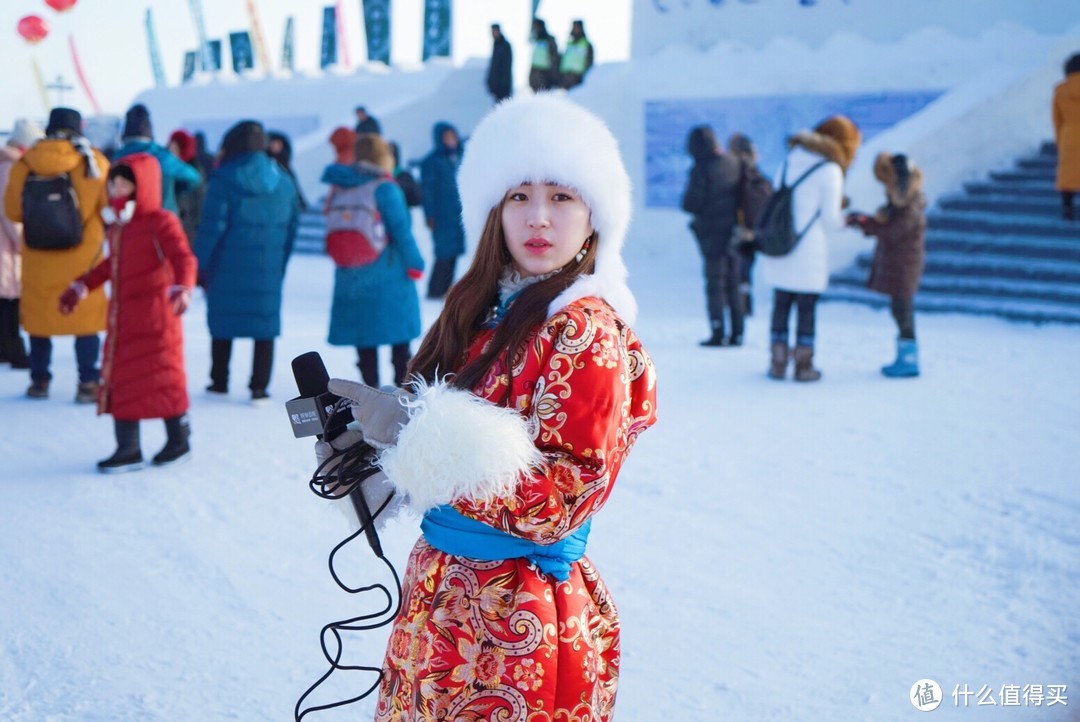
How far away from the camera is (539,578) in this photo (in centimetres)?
147

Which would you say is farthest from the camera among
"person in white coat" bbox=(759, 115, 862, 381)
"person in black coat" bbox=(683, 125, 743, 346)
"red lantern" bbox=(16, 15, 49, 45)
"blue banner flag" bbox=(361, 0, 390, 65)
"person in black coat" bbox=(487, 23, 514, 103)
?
"blue banner flag" bbox=(361, 0, 390, 65)

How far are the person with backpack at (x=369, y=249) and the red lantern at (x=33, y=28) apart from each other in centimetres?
1527

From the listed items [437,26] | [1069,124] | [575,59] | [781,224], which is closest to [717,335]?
[781,224]

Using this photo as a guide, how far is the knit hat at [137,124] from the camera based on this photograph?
607cm

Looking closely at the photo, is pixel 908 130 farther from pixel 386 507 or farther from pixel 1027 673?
pixel 386 507

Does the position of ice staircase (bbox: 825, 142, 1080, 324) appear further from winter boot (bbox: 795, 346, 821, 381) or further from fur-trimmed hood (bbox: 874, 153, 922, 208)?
winter boot (bbox: 795, 346, 821, 381)

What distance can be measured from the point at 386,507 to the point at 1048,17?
552 inches

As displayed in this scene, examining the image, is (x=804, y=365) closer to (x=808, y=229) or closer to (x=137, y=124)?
(x=808, y=229)

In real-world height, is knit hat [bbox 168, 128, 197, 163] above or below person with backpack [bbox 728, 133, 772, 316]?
above

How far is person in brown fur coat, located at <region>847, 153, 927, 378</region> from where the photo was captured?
6008 mm

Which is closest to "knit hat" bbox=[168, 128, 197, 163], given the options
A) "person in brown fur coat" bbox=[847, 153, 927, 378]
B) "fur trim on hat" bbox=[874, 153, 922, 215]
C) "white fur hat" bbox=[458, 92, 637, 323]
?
"person in brown fur coat" bbox=[847, 153, 927, 378]

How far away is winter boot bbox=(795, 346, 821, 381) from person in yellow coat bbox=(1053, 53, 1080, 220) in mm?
3694

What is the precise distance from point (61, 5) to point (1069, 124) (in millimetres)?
12019

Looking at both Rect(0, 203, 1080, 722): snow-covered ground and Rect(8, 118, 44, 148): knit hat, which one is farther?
Rect(8, 118, 44, 148): knit hat
